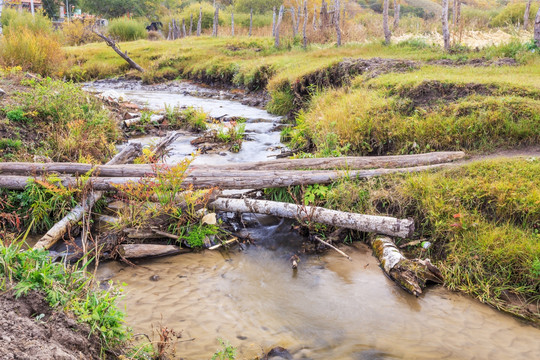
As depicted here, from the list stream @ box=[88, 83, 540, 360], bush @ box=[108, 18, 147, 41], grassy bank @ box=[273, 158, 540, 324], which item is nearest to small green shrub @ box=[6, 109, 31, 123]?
stream @ box=[88, 83, 540, 360]

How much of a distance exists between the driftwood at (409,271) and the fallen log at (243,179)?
1.45 metres

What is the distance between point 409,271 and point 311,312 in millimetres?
1230

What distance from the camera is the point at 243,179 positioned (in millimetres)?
5531

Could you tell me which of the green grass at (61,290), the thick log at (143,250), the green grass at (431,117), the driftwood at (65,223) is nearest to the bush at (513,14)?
the green grass at (431,117)

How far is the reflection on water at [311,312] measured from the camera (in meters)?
3.46

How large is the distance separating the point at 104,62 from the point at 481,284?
74.4 feet

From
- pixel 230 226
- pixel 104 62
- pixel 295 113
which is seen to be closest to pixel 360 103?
pixel 295 113

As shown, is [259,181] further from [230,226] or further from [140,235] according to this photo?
[140,235]

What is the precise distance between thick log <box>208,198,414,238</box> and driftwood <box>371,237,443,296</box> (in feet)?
0.98

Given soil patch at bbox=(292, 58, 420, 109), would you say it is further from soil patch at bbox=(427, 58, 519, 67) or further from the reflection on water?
the reflection on water

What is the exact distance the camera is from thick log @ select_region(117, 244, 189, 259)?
4.68 m

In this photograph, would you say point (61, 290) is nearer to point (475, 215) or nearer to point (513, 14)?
point (475, 215)

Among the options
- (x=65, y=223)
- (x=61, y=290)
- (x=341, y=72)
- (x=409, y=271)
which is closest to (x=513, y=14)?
(x=341, y=72)

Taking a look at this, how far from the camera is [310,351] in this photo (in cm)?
341
